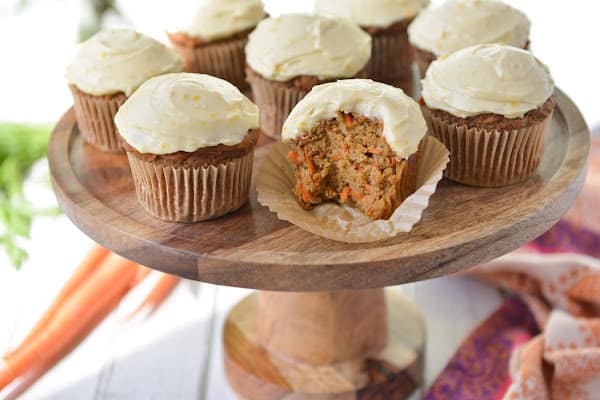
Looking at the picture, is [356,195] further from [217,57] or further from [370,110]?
[217,57]

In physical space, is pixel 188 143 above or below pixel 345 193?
above

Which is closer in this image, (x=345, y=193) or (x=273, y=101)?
(x=345, y=193)

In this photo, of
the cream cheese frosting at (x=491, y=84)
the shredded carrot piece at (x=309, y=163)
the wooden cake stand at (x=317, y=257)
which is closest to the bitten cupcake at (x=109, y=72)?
the wooden cake stand at (x=317, y=257)

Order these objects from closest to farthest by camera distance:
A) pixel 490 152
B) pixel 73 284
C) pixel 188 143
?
1. pixel 188 143
2. pixel 490 152
3. pixel 73 284

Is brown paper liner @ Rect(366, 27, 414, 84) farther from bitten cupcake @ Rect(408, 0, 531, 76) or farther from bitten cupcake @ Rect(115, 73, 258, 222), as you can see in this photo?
bitten cupcake @ Rect(115, 73, 258, 222)

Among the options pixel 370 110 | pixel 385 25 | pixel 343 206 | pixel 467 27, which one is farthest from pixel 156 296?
pixel 467 27

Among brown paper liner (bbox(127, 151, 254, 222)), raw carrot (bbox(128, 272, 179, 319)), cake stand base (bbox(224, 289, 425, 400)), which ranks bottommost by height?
raw carrot (bbox(128, 272, 179, 319))

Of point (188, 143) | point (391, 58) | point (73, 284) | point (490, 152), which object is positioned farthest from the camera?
point (73, 284)

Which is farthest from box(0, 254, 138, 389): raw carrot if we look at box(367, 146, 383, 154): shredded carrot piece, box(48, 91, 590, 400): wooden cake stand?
box(367, 146, 383, 154): shredded carrot piece
